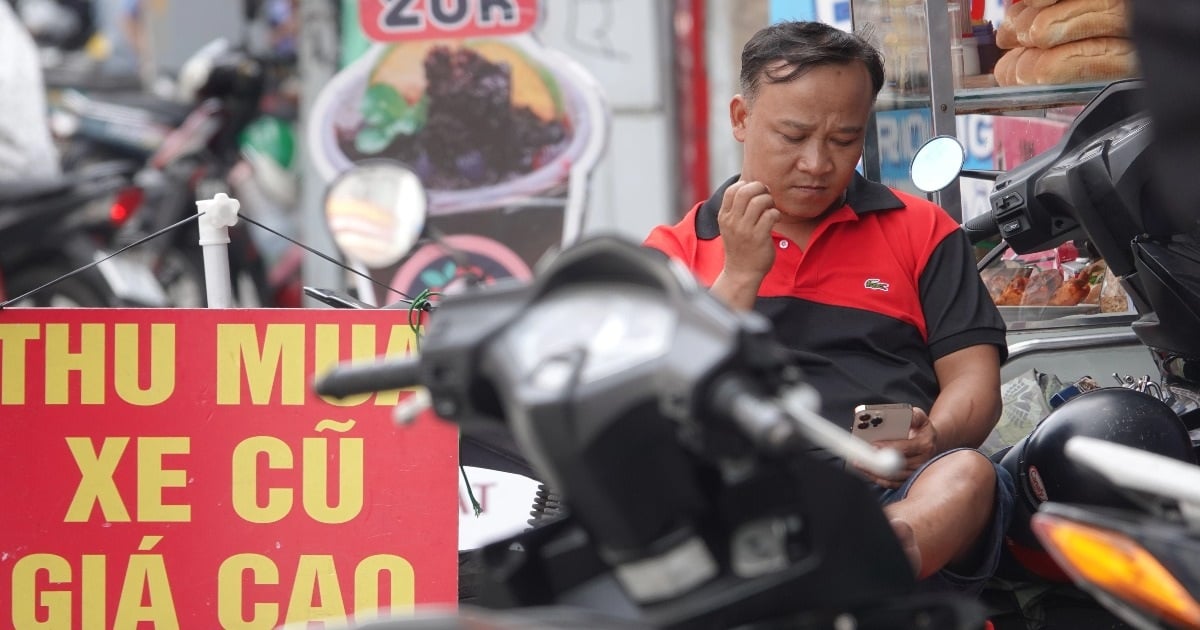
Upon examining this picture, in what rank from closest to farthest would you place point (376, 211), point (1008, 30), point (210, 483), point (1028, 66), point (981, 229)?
point (210, 483) < point (981, 229) < point (1028, 66) < point (1008, 30) < point (376, 211)

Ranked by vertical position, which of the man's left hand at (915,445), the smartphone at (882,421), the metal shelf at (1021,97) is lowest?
the man's left hand at (915,445)

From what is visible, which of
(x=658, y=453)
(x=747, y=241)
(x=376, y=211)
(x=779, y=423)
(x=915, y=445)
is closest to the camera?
(x=779, y=423)

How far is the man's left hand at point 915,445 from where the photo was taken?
252cm

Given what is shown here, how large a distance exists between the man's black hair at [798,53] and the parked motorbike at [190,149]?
215 inches

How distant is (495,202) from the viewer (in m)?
7.46

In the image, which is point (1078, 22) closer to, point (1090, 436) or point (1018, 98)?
point (1018, 98)

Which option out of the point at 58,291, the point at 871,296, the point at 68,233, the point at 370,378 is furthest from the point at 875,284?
the point at 68,233

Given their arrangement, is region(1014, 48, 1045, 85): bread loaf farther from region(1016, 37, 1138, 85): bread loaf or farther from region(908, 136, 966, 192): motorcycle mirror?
region(908, 136, 966, 192): motorcycle mirror

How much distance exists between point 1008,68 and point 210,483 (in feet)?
7.28

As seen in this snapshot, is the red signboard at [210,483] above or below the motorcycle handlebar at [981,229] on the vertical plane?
below

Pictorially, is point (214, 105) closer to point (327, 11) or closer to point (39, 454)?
point (327, 11)

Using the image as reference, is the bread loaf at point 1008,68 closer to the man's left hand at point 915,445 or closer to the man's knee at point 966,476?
the man's left hand at point 915,445

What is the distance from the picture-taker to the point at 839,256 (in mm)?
2922

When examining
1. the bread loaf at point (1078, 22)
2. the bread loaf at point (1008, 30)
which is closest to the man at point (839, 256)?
the bread loaf at point (1078, 22)
